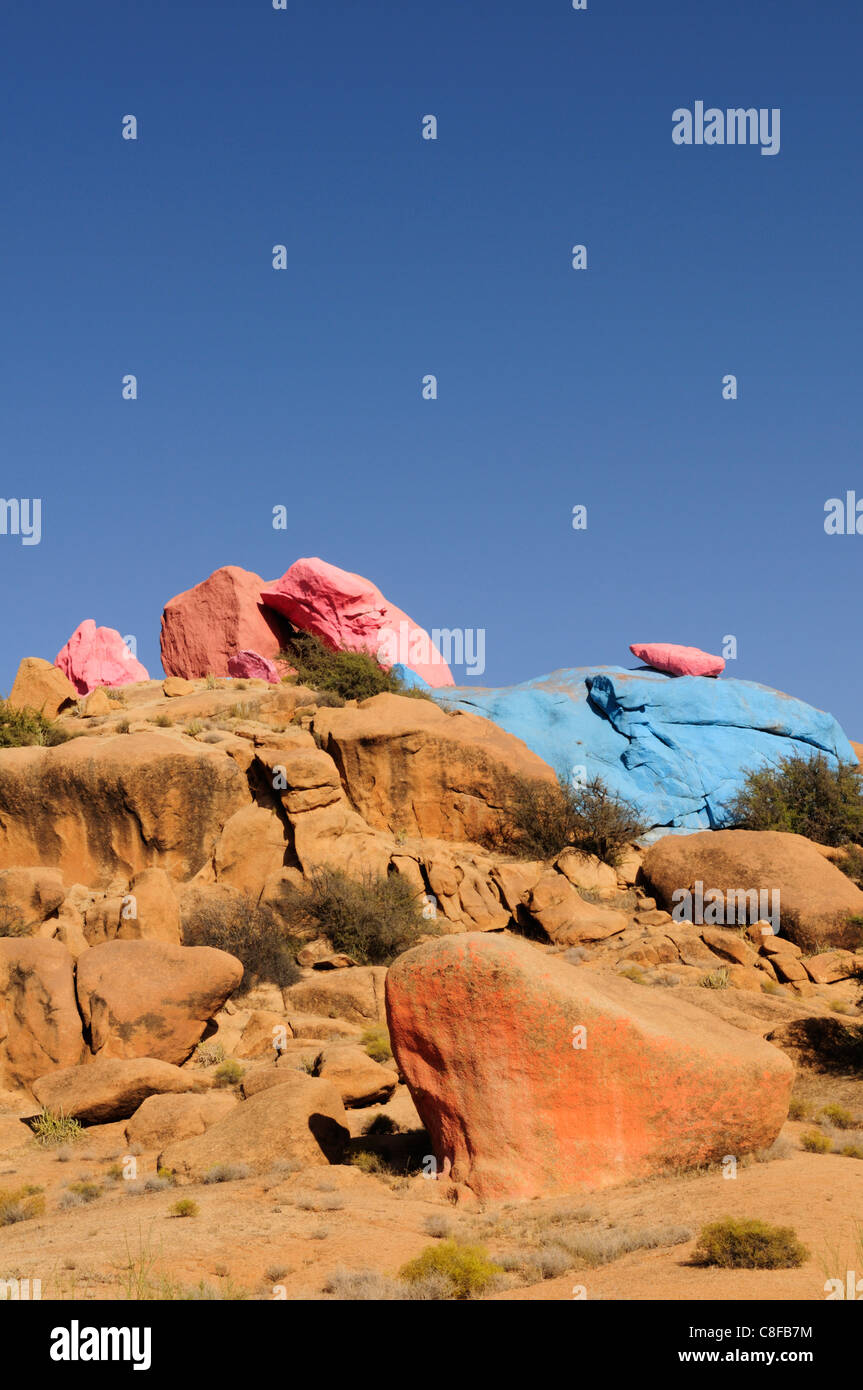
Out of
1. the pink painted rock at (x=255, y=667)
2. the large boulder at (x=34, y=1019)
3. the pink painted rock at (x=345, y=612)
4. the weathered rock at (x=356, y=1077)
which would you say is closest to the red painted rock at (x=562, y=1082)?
the weathered rock at (x=356, y=1077)

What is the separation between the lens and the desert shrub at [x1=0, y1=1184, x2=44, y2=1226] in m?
8.91

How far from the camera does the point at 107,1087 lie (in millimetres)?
11695

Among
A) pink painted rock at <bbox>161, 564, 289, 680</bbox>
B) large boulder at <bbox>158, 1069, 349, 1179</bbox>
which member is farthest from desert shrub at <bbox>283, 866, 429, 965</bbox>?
pink painted rock at <bbox>161, 564, 289, 680</bbox>

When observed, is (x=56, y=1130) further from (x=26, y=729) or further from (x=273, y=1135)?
(x=26, y=729)

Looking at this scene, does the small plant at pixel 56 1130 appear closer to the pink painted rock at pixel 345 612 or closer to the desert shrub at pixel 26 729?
the desert shrub at pixel 26 729

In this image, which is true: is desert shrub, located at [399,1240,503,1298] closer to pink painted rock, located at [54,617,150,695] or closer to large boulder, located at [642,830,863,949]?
large boulder, located at [642,830,863,949]

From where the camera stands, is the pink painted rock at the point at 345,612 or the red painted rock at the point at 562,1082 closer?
the red painted rock at the point at 562,1082

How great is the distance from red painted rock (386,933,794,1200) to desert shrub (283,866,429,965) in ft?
29.1

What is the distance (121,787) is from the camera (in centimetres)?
1947

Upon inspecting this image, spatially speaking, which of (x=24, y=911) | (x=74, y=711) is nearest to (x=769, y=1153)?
(x=24, y=911)

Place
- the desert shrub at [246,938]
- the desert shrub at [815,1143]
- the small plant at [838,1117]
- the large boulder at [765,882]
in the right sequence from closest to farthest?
the desert shrub at [815,1143] → the small plant at [838,1117] → the desert shrub at [246,938] → the large boulder at [765,882]

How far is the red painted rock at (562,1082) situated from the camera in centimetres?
831

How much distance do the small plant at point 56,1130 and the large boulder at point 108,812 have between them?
26.4ft
